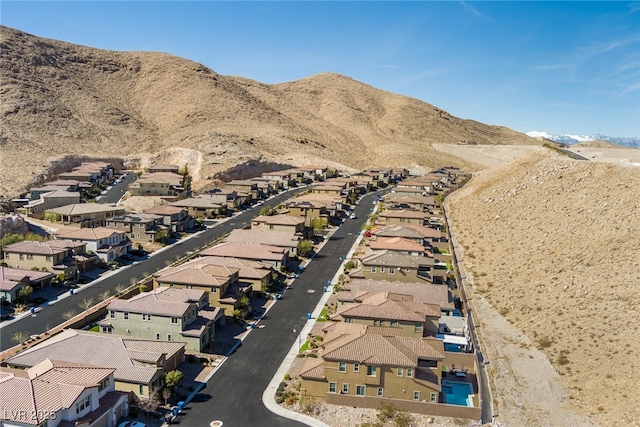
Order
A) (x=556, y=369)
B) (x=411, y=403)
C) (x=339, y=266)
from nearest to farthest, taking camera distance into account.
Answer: (x=411, y=403) → (x=556, y=369) → (x=339, y=266)

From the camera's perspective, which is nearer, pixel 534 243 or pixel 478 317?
pixel 478 317

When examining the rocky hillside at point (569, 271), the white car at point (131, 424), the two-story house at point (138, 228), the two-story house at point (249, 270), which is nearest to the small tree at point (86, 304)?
the two-story house at point (249, 270)

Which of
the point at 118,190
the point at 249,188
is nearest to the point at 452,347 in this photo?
the point at 249,188

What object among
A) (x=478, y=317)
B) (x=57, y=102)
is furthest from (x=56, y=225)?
(x=57, y=102)

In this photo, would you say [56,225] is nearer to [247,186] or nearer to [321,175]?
[247,186]

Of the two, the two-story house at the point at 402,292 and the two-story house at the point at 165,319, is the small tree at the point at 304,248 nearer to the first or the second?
the two-story house at the point at 402,292

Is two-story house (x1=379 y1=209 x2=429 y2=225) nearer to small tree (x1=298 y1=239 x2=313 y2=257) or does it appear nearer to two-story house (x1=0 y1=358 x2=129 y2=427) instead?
small tree (x1=298 y1=239 x2=313 y2=257)
